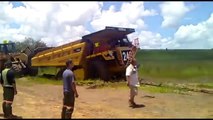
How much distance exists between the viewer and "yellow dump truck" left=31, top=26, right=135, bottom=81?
2237 centimetres

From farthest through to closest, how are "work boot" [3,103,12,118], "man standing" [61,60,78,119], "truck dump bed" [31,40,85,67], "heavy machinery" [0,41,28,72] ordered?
"heavy machinery" [0,41,28,72] < "truck dump bed" [31,40,85,67] < "work boot" [3,103,12,118] < "man standing" [61,60,78,119]

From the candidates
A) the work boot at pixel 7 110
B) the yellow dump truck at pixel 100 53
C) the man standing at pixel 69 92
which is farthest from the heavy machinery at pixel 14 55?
the man standing at pixel 69 92

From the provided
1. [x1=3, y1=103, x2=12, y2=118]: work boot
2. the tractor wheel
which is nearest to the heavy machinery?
the tractor wheel

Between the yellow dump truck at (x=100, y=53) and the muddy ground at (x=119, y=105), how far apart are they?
3.85 metres

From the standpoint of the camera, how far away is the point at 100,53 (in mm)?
22906

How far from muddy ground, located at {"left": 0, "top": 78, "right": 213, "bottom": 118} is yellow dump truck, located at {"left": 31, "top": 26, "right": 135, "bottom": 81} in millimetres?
3853

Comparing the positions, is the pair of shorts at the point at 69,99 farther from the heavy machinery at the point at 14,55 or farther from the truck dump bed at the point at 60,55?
the heavy machinery at the point at 14,55

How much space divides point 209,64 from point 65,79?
15198mm

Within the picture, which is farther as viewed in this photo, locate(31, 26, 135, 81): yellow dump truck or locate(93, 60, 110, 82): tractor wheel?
locate(93, 60, 110, 82): tractor wheel

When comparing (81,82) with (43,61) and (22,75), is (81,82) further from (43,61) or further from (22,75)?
(22,75)

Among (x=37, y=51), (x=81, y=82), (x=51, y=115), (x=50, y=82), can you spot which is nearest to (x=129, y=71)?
(x=51, y=115)

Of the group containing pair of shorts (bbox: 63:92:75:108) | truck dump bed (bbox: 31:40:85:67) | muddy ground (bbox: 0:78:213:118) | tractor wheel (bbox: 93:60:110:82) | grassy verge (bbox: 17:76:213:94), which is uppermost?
truck dump bed (bbox: 31:40:85:67)

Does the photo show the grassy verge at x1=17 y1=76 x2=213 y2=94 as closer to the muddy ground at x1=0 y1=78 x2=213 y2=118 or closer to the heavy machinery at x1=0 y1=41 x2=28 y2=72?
the muddy ground at x1=0 y1=78 x2=213 y2=118

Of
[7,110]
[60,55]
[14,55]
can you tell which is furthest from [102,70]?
[7,110]
